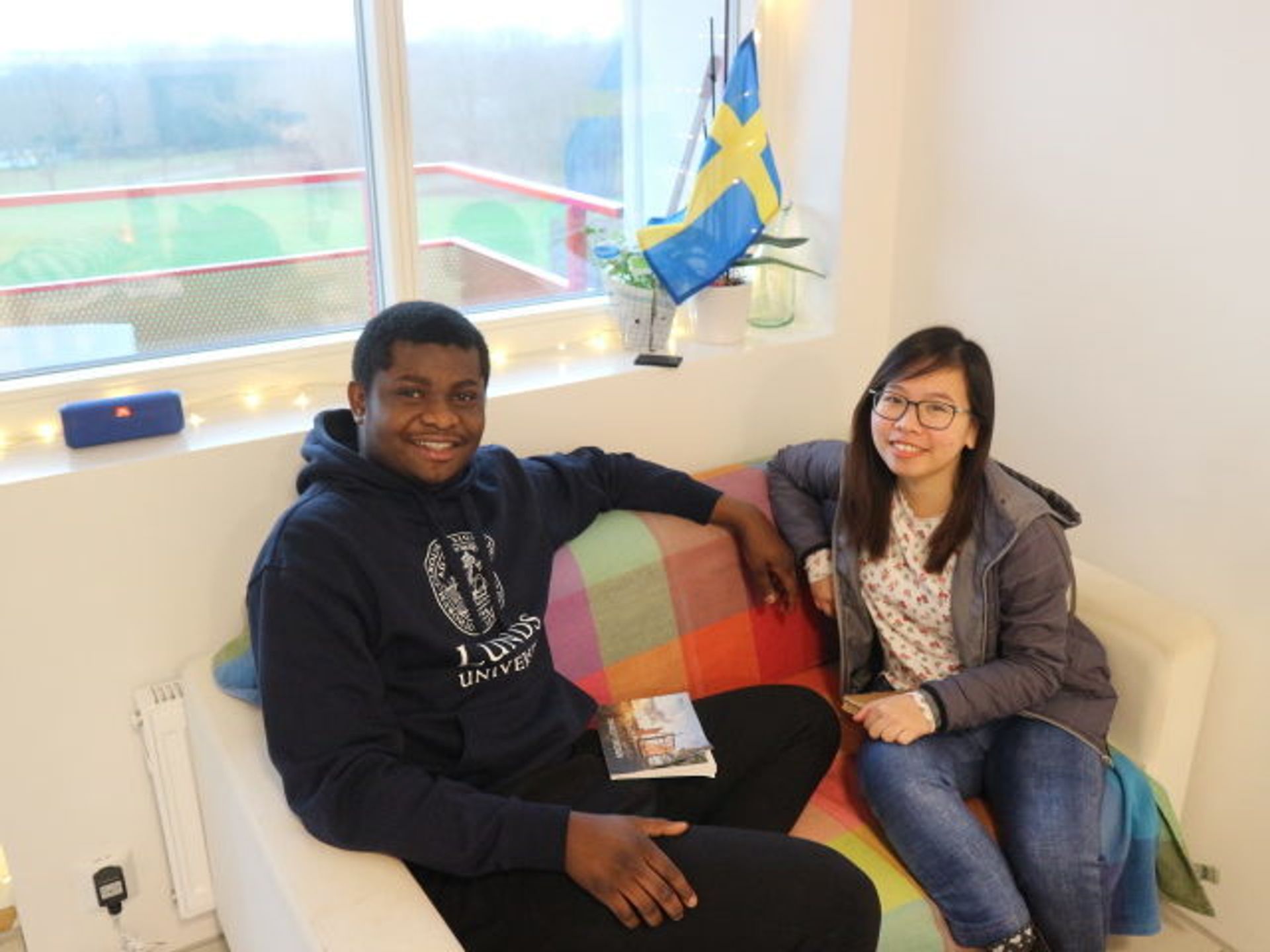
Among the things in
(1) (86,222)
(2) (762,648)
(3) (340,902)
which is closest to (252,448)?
(1) (86,222)

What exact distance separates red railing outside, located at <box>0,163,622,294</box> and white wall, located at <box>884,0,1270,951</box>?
2.23 ft

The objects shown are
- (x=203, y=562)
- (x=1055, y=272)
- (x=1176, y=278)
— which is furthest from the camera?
(x=1055, y=272)

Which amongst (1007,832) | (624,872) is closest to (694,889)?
(624,872)

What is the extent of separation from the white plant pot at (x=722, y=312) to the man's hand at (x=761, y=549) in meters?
0.45

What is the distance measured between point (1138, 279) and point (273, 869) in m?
1.65

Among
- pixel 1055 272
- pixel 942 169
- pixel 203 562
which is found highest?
pixel 942 169

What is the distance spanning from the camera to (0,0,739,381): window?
1854 mm

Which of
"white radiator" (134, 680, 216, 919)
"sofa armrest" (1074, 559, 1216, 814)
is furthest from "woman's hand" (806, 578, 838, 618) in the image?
"white radiator" (134, 680, 216, 919)

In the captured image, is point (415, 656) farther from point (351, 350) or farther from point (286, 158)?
point (286, 158)

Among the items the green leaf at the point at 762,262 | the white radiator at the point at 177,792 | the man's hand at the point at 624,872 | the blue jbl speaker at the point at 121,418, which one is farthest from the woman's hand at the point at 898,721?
the blue jbl speaker at the point at 121,418

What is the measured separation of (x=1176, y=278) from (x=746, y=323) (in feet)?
2.69

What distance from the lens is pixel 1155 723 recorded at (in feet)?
6.21

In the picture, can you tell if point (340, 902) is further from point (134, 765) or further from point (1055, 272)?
point (1055, 272)

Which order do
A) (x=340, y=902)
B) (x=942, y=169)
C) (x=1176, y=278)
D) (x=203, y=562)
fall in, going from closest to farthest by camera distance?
(x=340, y=902) → (x=203, y=562) → (x=1176, y=278) → (x=942, y=169)
